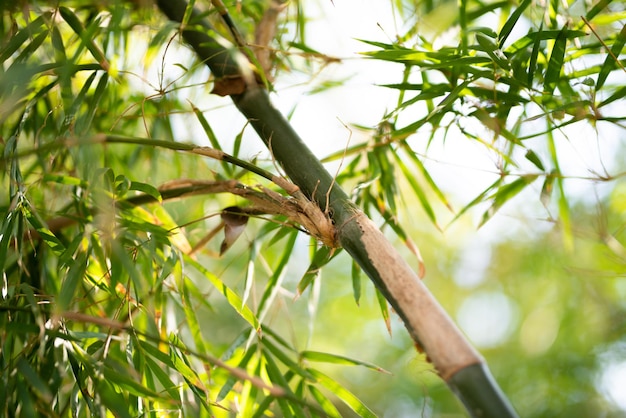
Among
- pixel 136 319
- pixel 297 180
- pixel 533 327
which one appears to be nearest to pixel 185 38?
pixel 297 180

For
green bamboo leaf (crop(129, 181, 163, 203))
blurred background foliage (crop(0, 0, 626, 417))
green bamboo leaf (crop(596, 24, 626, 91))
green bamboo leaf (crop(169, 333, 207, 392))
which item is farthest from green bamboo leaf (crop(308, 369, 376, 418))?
green bamboo leaf (crop(596, 24, 626, 91))

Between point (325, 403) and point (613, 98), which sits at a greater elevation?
point (613, 98)

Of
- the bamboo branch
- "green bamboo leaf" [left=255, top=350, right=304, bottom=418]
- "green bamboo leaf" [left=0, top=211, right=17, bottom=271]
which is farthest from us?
"green bamboo leaf" [left=255, top=350, right=304, bottom=418]

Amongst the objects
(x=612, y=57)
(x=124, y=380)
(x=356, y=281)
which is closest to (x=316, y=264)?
(x=356, y=281)

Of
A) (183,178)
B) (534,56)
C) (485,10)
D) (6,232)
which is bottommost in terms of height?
(6,232)

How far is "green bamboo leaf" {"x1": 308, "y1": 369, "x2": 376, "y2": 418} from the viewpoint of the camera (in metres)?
0.57

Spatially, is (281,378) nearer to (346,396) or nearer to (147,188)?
(346,396)

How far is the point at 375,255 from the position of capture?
1.48 ft

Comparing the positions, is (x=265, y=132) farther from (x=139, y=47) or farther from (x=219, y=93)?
(x=139, y=47)

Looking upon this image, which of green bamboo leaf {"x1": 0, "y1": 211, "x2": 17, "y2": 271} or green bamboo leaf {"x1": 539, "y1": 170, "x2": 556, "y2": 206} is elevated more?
green bamboo leaf {"x1": 539, "y1": 170, "x2": 556, "y2": 206}

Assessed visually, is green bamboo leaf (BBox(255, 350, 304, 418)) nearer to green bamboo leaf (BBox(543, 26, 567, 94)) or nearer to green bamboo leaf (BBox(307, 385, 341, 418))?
green bamboo leaf (BBox(307, 385, 341, 418))

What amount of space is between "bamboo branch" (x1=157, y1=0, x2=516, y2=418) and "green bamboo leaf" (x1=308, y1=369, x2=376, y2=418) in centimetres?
17

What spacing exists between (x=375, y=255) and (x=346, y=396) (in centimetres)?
22

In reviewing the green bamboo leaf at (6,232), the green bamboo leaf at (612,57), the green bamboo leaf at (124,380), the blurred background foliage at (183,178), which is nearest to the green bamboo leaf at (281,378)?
the blurred background foliage at (183,178)
